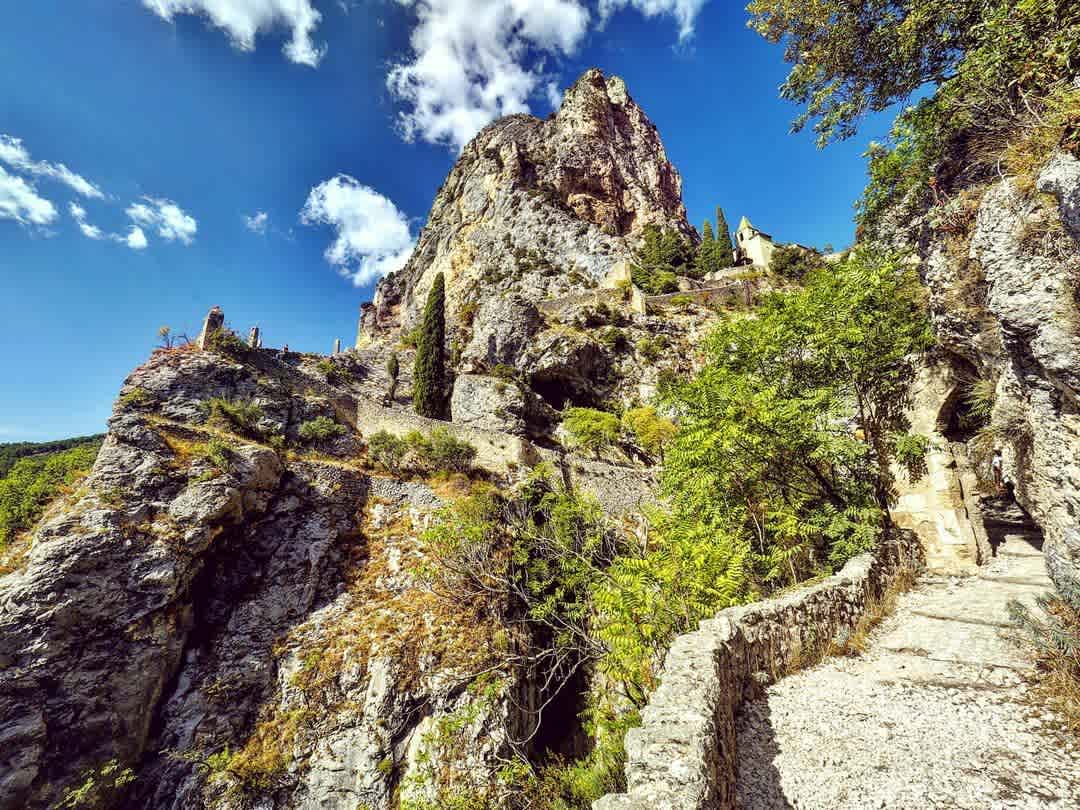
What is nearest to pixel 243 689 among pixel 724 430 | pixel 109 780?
pixel 109 780

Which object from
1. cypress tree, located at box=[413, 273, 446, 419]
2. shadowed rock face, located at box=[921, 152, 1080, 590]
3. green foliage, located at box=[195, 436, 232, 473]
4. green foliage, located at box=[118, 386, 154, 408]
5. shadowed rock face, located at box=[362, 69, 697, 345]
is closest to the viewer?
shadowed rock face, located at box=[921, 152, 1080, 590]

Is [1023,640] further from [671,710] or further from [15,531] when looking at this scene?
[15,531]

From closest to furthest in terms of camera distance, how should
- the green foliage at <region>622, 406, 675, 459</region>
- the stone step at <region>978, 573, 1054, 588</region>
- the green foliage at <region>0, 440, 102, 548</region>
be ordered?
the stone step at <region>978, 573, 1054, 588</region> < the green foliage at <region>0, 440, 102, 548</region> < the green foliage at <region>622, 406, 675, 459</region>

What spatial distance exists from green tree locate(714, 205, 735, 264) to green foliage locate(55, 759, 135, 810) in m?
47.3

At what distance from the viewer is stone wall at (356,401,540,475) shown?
1838 cm

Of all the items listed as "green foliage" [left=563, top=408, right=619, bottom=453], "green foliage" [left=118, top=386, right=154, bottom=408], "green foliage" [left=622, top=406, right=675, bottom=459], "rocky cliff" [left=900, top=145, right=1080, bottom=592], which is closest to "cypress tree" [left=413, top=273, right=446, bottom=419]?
"green foliage" [left=563, top=408, right=619, bottom=453]

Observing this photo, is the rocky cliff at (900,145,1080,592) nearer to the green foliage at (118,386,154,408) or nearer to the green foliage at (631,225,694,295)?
the green foliage at (118,386,154,408)

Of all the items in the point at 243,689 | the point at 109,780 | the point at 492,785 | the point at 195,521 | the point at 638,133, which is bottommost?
the point at 492,785

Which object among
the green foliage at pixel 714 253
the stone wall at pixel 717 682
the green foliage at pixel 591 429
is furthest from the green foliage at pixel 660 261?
the stone wall at pixel 717 682

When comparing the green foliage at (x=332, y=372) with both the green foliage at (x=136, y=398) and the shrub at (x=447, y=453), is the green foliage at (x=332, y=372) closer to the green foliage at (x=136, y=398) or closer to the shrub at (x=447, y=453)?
the green foliage at (x=136, y=398)

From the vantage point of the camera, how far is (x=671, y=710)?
313 cm

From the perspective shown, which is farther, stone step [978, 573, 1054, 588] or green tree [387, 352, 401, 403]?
green tree [387, 352, 401, 403]

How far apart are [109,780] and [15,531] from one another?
694 cm

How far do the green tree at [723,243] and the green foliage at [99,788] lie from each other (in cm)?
4726
